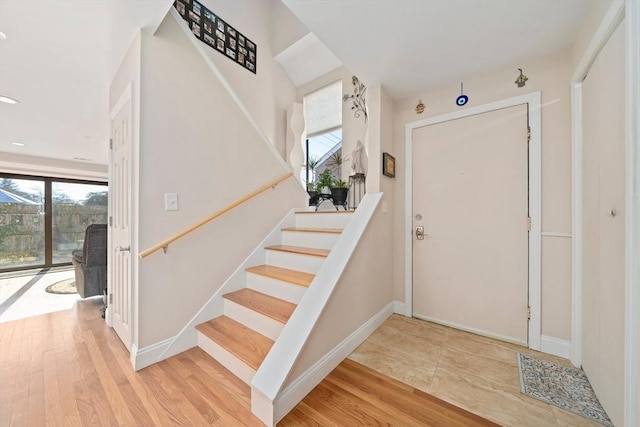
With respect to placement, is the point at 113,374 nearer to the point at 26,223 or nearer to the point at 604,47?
the point at 604,47

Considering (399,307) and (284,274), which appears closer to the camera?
(284,274)

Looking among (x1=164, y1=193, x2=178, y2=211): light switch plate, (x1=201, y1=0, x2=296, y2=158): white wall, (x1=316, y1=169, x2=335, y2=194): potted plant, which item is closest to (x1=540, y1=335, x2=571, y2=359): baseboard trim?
(x1=316, y1=169, x2=335, y2=194): potted plant

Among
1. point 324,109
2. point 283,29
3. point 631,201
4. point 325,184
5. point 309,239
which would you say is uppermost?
point 283,29

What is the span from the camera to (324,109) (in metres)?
3.89

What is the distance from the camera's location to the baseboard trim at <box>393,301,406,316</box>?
8.34 ft

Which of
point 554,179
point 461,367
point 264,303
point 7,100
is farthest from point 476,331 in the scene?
point 7,100

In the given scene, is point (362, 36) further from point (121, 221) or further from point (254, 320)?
point (121, 221)

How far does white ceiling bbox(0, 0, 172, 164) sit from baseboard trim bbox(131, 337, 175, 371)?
7.45ft

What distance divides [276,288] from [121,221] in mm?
1420

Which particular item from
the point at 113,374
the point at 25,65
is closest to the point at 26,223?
the point at 25,65

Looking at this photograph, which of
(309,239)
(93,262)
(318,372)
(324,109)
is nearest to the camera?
(318,372)

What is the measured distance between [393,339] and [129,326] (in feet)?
7.03

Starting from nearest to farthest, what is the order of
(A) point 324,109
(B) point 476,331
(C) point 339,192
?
(B) point 476,331 → (C) point 339,192 → (A) point 324,109

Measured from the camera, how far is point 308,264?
6.79 ft
